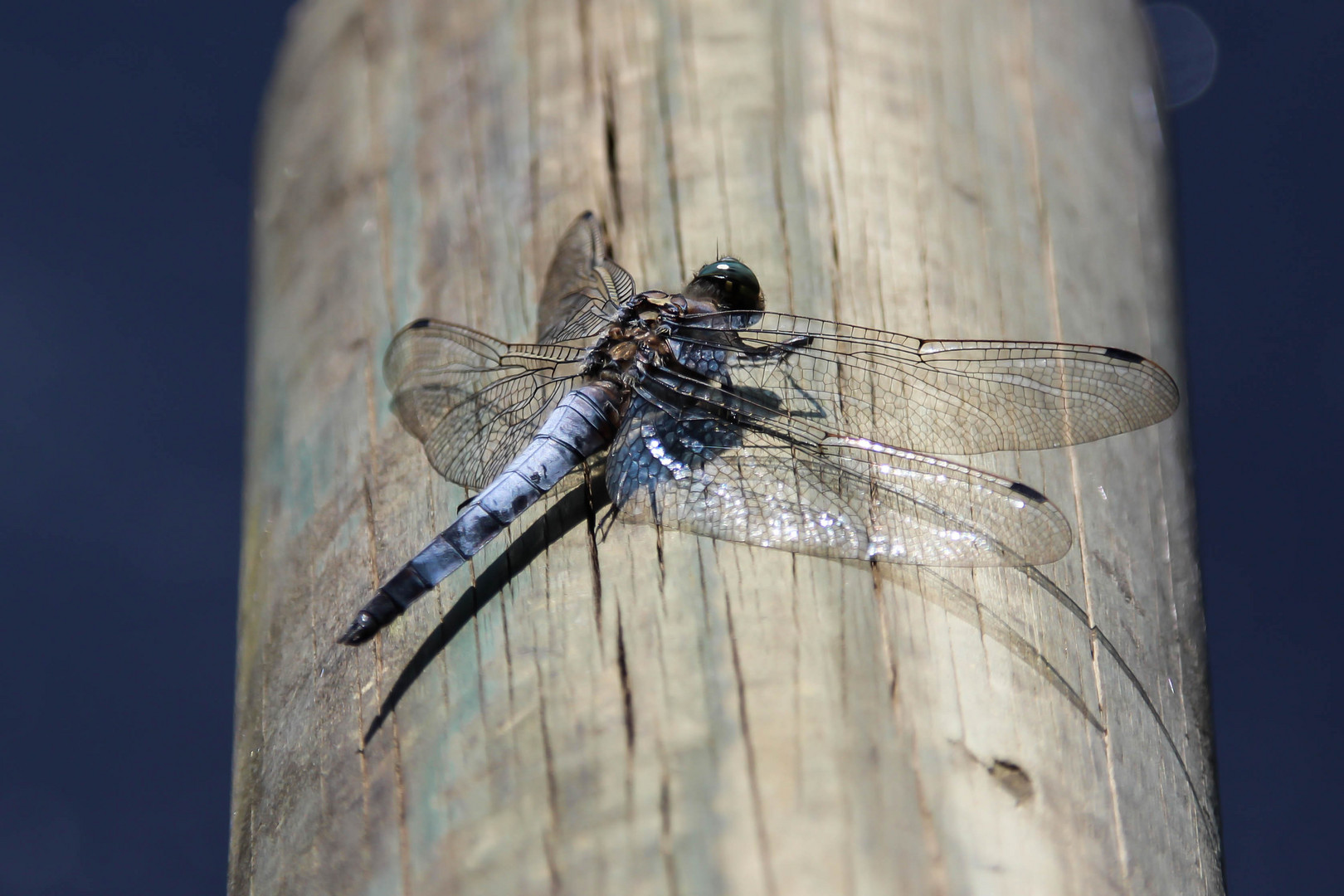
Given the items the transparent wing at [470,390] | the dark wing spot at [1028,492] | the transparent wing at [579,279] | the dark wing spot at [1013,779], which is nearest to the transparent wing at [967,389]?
the dark wing spot at [1028,492]

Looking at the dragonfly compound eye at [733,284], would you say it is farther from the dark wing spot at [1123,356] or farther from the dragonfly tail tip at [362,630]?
Result: the dragonfly tail tip at [362,630]

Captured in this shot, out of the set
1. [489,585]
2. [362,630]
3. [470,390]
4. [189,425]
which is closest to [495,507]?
[489,585]

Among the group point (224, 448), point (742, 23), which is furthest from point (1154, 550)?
point (224, 448)

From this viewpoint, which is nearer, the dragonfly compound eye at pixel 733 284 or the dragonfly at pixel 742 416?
the dragonfly at pixel 742 416

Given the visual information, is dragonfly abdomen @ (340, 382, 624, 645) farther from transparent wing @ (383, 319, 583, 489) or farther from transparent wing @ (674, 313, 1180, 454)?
transparent wing @ (674, 313, 1180, 454)

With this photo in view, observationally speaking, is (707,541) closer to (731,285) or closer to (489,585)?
(489,585)

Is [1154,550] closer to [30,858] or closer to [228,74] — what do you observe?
[30,858]
